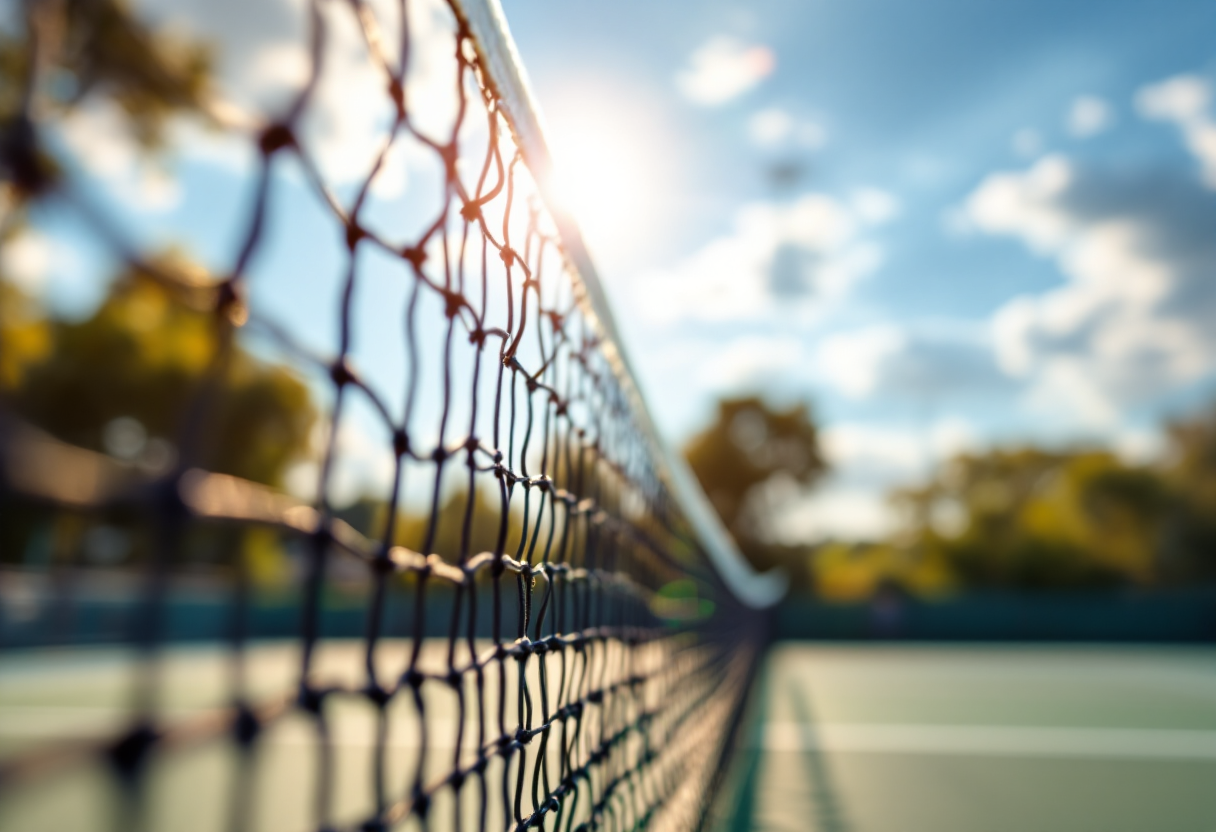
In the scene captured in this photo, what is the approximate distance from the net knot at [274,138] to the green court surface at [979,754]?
3.46 metres

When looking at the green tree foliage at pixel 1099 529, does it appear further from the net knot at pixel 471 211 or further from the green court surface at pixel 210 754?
the net knot at pixel 471 211

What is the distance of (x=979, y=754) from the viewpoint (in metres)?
5.92

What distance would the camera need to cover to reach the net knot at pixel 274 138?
2.40ft

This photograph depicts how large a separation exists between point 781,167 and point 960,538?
36.8 feet

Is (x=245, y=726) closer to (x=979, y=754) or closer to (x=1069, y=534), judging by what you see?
(x=979, y=754)

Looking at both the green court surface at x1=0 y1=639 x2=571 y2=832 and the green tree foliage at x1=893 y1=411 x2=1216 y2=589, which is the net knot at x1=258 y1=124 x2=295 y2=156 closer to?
the green court surface at x1=0 y1=639 x2=571 y2=832

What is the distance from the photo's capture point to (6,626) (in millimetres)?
12289

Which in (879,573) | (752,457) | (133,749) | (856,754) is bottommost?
(856,754)


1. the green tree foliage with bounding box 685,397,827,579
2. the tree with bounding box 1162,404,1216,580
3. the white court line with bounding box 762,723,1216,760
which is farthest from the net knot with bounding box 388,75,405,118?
the tree with bounding box 1162,404,1216,580

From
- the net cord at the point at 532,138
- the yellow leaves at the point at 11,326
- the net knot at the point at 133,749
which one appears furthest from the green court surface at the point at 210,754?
the net cord at the point at 532,138

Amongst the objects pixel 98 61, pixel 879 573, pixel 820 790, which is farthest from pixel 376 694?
pixel 879 573

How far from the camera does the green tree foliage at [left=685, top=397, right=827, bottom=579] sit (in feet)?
111

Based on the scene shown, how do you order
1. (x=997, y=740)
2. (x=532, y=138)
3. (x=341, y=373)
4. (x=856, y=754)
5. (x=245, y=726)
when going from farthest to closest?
(x=997, y=740) < (x=856, y=754) < (x=532, y=138) < (x=341, y=373) < (x=245, y=726)

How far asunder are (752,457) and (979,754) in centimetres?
2869
